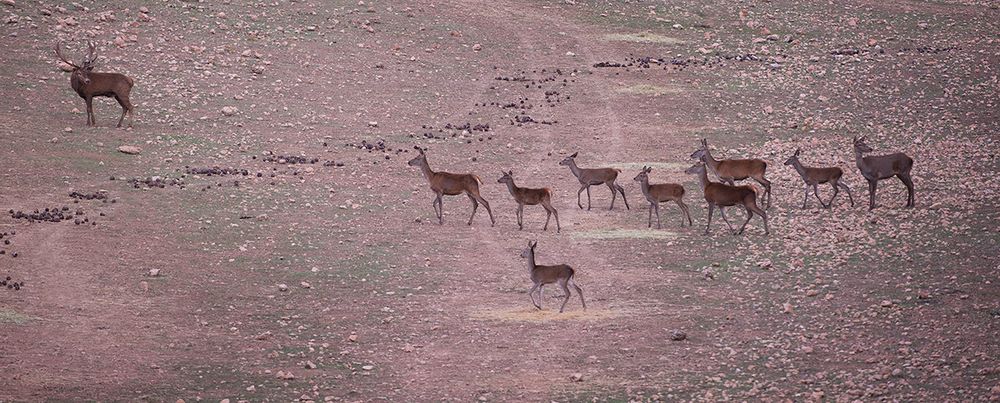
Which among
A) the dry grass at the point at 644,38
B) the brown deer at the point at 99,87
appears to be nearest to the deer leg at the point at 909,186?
the brown deer at the point at 99,87

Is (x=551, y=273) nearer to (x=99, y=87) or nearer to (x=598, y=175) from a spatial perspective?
(x=598, y=175)

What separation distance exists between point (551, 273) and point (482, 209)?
7.38 m

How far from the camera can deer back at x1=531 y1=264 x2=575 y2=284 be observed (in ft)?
64.7

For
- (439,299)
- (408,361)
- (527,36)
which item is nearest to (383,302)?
(439,299)

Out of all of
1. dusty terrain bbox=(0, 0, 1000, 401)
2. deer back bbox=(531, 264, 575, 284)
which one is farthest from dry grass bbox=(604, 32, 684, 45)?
deer back bbox=(531, 264, 575, 284)

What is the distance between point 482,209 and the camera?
27.1 m

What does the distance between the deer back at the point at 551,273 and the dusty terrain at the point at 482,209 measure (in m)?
0.45

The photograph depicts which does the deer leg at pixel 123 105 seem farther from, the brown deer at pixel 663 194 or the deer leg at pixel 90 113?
the brown deer at pixel 663 194

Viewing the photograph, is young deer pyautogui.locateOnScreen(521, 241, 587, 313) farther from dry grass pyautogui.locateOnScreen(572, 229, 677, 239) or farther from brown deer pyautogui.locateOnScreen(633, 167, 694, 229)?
brown deer pyautogui.locateOnScreen(633, 167, 694, 229)

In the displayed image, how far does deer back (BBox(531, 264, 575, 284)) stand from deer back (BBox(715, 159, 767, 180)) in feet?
26.1

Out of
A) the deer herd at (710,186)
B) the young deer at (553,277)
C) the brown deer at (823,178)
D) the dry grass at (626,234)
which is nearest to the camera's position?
the young deer at (553,277)

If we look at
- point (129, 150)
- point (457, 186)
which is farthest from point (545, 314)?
point (129, 150)

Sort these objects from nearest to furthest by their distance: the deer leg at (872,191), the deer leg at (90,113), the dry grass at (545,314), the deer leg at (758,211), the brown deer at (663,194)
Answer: the dry grass at (545,314) → the deer leg at (758,211) → the deer leg at (872,191) → the brown deer at (663,194) → the deer leg at (90,113)

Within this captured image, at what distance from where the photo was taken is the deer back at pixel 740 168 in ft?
87.7
